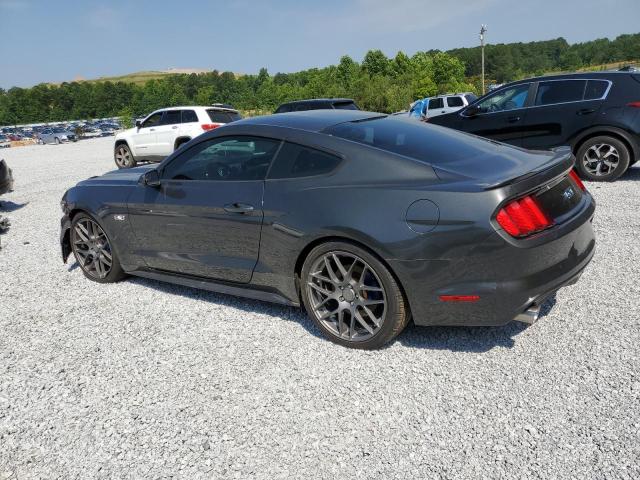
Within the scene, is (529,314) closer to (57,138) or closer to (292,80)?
(57,138)

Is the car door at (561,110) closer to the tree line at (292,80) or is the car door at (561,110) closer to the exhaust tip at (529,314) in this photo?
the exhaust tip at (529,314)

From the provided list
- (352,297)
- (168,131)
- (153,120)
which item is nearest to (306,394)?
(352,297)

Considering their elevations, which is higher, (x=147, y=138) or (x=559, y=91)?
(x=559, y=91)

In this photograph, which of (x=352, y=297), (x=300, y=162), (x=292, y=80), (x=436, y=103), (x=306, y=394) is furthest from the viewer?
(x=292, y=80)

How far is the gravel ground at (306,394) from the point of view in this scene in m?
2.39

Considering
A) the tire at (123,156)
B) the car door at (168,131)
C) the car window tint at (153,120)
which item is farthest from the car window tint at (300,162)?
the tire at (123,156)

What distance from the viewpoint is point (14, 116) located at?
5153 inches

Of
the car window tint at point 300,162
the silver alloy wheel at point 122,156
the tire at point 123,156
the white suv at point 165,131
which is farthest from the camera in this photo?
the silver alloy wheel at point 122,156

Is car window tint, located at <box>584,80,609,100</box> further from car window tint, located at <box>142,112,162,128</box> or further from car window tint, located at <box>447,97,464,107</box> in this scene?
car window tint, located at <box>447,97,464,107</box>

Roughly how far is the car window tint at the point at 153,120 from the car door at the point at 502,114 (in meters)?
8.62

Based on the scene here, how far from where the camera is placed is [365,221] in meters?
3.06

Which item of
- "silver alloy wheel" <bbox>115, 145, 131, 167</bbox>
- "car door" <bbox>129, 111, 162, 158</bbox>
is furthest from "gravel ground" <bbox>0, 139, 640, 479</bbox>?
"silver alloy wheel" <bbox>115, 145, 131, 167</bbox>

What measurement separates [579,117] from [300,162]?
239 inches

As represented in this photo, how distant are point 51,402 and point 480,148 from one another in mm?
3205
